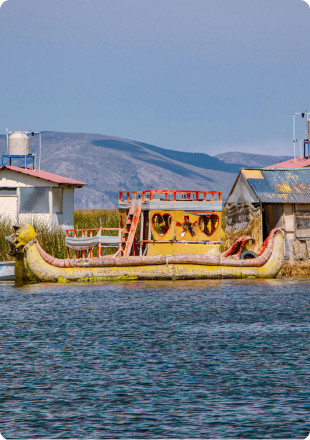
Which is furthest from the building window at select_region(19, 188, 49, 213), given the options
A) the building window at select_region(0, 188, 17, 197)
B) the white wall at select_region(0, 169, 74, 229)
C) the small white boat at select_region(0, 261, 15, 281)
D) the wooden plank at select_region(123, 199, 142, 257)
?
the wooden plank at select_region(123, 199, 142, 257)

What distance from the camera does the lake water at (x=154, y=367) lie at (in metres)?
9.95

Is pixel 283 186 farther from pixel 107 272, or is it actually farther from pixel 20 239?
pixel 20 239

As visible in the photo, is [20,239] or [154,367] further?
[20,239]

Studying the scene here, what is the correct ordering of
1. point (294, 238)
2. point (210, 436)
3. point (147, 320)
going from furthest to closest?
point (294, 238) < point (147, 320) < point (210, 436)

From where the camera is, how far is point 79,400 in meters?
11.1

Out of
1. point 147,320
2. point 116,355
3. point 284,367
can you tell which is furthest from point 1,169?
point 284,367

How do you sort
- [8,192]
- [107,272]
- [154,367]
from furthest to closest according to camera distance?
1. [8,192]
2. [107,272]
3. [154,367]

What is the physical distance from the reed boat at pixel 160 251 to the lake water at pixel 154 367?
13.4ft

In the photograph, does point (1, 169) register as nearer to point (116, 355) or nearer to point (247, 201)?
point (247, 201)

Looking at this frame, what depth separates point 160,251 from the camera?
29594 mm

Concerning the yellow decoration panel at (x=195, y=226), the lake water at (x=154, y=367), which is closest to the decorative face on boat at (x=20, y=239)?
the lake water at (x=154, y=367)

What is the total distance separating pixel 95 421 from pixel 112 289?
16.2 metres

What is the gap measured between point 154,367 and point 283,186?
20.6 m

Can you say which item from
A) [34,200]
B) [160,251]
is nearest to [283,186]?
[160,251]
